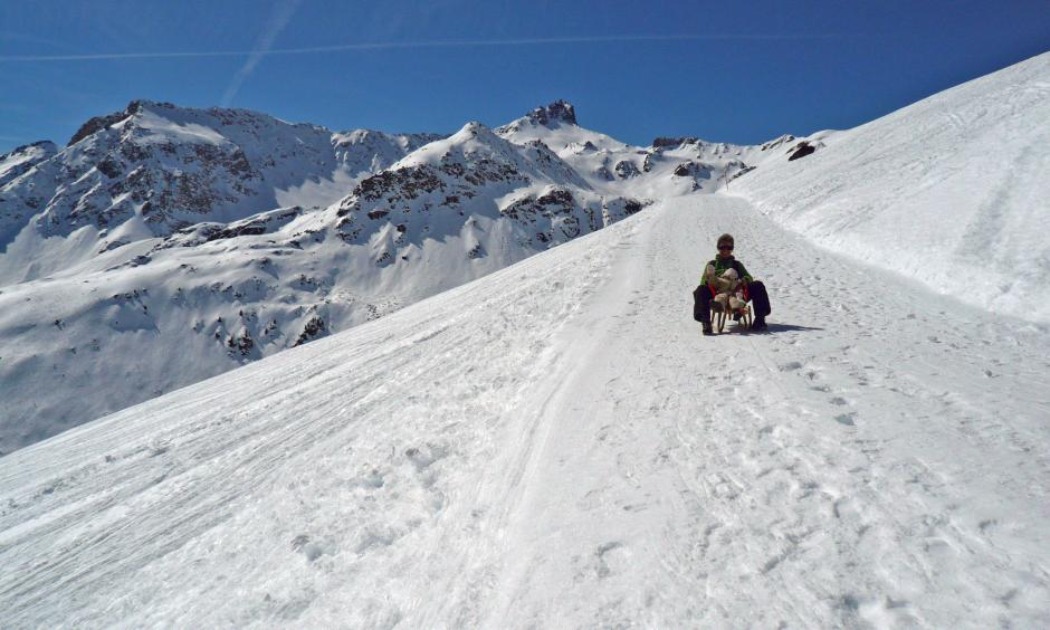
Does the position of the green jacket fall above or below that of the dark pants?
above

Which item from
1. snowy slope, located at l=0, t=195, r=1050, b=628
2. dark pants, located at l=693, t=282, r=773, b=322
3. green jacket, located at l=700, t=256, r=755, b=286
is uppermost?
green jacket, located at l=700, t=256, r=755, b=286

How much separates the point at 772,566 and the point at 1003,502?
1.72 metres

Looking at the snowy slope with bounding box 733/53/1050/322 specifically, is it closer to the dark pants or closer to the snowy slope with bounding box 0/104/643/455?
the dark pants

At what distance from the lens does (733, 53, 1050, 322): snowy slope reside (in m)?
9.53

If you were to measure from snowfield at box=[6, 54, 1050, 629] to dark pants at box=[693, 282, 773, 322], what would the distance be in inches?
17.6

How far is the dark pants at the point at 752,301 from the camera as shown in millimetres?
8312

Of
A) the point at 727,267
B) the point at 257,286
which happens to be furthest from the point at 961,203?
the point at 257,286

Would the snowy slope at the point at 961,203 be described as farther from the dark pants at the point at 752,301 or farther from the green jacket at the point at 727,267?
the green jacket at the point at 727,267

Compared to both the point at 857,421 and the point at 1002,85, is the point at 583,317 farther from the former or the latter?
the point at 1002,85


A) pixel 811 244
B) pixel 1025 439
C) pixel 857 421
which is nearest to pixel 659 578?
pixel 857 421

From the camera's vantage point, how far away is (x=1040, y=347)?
668cm

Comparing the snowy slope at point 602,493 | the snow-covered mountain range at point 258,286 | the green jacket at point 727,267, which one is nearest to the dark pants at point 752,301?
the green jacket at point 727,267

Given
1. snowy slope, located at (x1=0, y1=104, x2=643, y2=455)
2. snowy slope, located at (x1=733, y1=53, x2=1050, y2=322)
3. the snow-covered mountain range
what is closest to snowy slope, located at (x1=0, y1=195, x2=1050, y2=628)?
snowy slope, located at (x1=733, y1=53, x2=1050, y2=322)

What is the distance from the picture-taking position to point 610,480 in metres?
4.53
